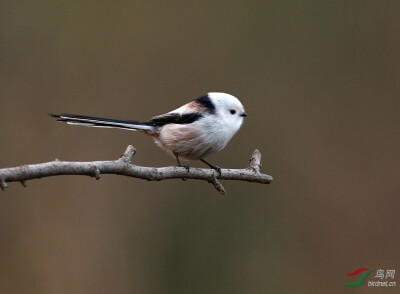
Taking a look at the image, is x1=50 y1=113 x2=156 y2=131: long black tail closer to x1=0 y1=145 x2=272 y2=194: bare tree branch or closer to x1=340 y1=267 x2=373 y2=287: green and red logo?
x1=0 y1=145 x2=272 y2=194: bare tree branch

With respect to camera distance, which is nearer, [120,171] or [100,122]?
[120,171]

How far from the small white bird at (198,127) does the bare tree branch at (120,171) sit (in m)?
0.20

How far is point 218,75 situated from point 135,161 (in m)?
1.14

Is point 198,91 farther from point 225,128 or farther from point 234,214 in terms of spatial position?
point 225,128

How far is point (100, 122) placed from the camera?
238cm

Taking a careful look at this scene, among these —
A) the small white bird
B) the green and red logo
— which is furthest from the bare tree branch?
the green and red logo

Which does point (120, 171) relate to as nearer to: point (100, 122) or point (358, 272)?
point (100, 122)

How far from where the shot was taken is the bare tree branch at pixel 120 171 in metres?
1.69

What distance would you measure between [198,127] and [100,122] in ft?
1.93

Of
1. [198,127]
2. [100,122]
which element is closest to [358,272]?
[198,127]

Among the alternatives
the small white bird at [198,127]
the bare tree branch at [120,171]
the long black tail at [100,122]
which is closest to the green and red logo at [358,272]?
the bare tree branch at [120,171]

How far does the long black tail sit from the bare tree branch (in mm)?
265

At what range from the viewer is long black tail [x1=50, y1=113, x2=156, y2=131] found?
7.18 feet

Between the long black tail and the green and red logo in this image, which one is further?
the green and red logo
